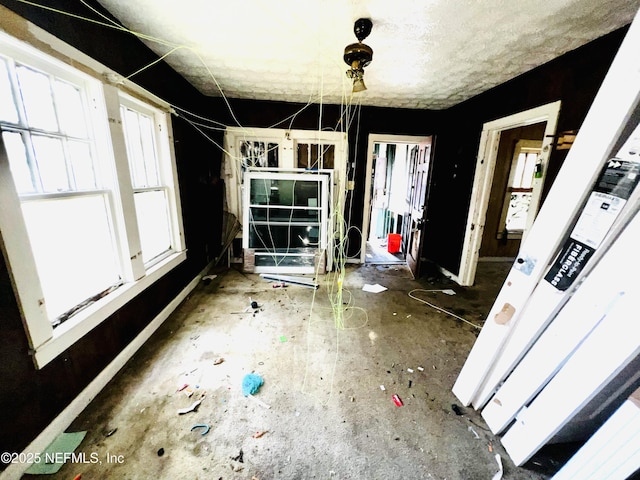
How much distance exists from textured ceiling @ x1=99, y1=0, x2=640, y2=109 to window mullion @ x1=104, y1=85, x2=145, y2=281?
0.60 metres

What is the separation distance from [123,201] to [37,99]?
0.68 metres

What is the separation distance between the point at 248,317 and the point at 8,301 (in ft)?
5.31

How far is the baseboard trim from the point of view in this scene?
3.68ft

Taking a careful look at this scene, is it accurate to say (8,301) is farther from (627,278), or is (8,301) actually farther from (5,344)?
(627,278)

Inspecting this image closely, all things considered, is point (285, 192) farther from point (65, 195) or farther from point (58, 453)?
point (58, 453)

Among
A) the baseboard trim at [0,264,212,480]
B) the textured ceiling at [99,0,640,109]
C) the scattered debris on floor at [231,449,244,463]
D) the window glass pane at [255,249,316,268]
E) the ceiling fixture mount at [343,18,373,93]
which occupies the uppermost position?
the textured ceiling at [99,0,640,109]

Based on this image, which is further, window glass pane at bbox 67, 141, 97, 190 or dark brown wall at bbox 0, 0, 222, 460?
window glass pane at bbox 67, 141, 97, 190

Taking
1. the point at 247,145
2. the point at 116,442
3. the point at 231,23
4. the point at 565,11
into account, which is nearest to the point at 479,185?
the point at 565,11

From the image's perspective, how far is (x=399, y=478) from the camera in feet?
3.81

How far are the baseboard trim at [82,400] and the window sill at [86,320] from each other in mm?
346

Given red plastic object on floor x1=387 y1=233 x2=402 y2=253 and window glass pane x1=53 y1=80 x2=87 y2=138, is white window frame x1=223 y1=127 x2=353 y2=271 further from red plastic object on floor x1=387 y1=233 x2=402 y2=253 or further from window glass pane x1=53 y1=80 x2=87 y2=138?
window glass pane x1=53 y1=80 x2=87 y2=138

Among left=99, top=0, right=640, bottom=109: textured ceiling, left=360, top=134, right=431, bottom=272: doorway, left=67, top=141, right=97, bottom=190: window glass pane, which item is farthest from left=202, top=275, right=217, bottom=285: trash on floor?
left=99, top=0, right=640, bottom=109: textured ceiling

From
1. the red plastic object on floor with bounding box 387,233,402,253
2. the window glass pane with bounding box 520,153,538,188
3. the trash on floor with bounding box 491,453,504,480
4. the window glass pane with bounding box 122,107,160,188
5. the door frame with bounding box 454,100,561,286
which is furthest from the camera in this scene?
Result: the red plastic object on floor with bounding box 387,233,402,253

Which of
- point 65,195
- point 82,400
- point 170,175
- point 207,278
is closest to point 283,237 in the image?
point 207,278
